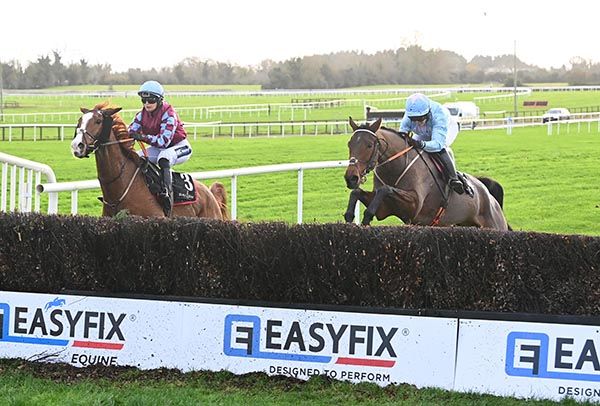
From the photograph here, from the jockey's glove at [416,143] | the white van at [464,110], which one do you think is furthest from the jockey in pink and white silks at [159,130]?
the white van at [464,110]

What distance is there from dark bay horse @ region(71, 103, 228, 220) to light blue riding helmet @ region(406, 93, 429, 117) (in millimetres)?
2238

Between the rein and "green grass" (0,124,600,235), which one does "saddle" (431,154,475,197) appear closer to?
the rein

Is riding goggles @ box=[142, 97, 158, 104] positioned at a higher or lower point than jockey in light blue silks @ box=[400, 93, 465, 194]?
higher

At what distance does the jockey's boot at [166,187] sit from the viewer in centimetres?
800

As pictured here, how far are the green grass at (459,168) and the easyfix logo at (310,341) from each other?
10.7 feet

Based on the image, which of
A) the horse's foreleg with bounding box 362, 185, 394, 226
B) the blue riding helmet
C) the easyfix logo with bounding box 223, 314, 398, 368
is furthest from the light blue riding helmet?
the easyfix logo with bounding box 223, 314, 398, 368

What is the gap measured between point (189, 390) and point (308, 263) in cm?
90

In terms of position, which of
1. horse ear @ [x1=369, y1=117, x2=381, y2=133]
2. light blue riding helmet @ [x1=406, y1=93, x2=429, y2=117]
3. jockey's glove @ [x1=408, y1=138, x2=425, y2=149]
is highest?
light blue riding helmet @ [x1=406, y1=93, x2=429, y2=117]

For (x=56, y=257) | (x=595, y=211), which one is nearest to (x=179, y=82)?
(x=595, y=211)

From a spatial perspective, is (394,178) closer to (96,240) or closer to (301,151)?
(96,240)

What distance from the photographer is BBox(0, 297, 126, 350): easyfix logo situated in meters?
5.27

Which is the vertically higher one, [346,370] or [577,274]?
[577,274]

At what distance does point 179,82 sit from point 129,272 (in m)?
44.7

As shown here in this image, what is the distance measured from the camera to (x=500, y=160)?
2273 centimetres
